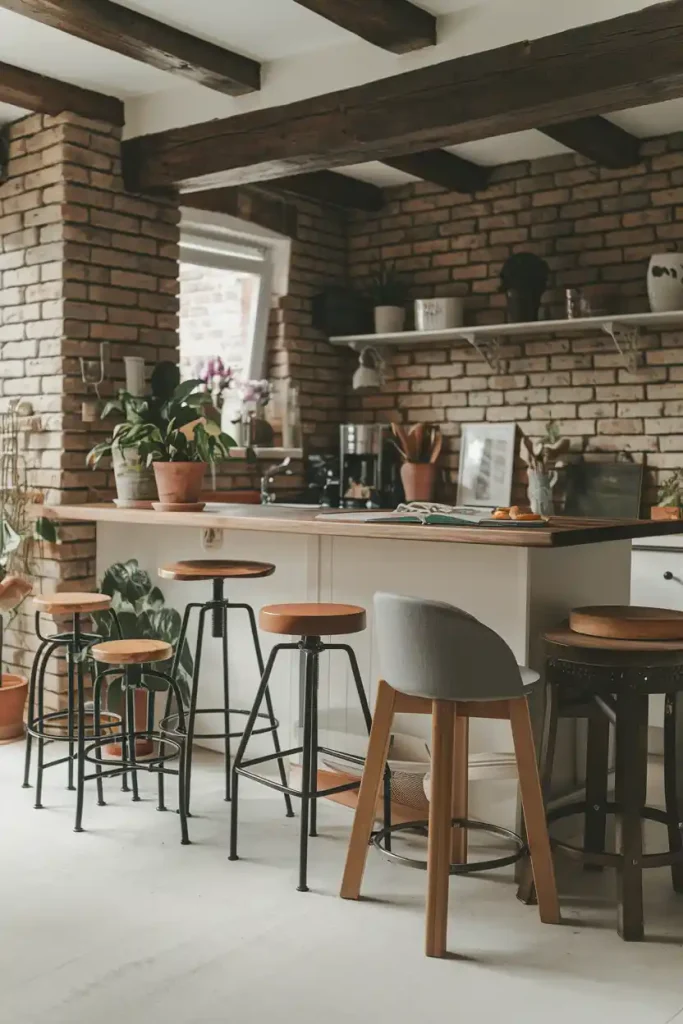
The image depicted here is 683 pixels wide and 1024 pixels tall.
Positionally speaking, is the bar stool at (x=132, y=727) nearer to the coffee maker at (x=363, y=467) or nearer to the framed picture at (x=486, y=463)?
the coffee maker at (x=363, y=467)

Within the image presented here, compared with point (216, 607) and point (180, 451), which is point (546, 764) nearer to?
point (216, 607)

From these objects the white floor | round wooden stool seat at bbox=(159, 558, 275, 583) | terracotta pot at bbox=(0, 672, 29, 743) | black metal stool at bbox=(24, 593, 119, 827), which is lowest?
the white floor

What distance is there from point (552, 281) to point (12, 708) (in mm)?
3411

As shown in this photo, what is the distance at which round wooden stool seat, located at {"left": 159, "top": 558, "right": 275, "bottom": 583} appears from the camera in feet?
11.3

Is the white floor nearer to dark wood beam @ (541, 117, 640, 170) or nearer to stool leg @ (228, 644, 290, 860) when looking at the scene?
stool leg @ (228, 644, 290, 860)

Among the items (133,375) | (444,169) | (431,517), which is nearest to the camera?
(431,517)

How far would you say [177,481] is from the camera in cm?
404

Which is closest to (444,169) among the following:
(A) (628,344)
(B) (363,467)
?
(A) (628,344)

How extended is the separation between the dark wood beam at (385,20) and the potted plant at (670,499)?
2.36m

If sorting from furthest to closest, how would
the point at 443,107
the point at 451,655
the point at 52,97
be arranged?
the point at 52,97, the point at 443,107, the point at 451,655

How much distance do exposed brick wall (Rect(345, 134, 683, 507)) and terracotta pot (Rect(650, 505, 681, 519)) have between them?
0.80 ft

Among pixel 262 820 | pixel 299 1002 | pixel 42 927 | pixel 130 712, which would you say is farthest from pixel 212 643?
pixel 299 1002

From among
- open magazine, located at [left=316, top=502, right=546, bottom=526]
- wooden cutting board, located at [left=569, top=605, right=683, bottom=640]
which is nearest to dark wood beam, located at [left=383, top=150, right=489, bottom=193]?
open magazine, located at [left=316, top=502, right=546, bottom=526]

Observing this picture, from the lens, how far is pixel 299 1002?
7.50ft
